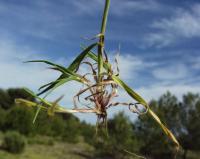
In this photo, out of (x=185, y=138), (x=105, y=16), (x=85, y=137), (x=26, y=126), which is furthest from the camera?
(x=85, y=137)

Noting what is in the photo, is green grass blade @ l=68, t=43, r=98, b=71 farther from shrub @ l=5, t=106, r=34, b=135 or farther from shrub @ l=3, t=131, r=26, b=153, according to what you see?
shrub @ l=5, t=106, r=34, b=135

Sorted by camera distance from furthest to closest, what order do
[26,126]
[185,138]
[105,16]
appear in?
[185,138], [26,126], [105,16]

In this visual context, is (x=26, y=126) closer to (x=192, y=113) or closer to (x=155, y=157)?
(x=155, y=157)

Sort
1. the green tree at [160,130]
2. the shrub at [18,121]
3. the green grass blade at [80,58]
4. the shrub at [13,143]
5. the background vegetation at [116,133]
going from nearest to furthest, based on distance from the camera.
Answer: the green grass blade at [80,58] → the shrub at [13,143] → the background vegetation at [116,133] → the shrub at [18,121] → the green tree at [160,130]

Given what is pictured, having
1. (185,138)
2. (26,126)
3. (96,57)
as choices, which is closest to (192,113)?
(185,138)

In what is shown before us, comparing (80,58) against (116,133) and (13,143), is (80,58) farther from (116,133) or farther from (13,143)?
(116,133)

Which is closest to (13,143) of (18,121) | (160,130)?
(18,121)

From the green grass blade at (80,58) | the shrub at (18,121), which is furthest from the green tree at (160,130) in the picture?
the green grass blade at (80,58)

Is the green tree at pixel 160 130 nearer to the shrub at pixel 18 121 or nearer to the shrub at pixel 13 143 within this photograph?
the shrub at pixel 18 121
